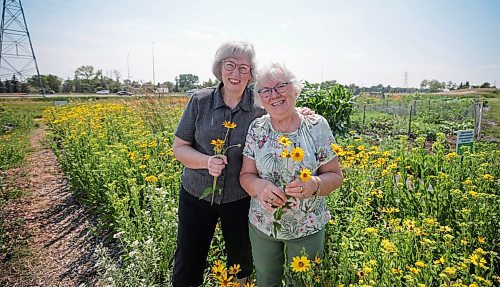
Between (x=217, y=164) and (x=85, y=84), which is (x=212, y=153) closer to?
(x=217, y=164)

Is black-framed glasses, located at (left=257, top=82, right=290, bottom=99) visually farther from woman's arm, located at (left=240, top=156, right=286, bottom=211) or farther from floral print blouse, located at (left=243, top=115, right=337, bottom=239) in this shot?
woman's arm, located at (left=240, top=156, right=286, bottom=211)

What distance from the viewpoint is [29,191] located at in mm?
5031

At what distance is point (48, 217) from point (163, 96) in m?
3.54

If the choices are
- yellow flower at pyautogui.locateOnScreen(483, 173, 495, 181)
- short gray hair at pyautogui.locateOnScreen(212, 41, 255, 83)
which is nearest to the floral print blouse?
short gray hair at pyautogui.locateOnScreen(212, 41, 255, 83)

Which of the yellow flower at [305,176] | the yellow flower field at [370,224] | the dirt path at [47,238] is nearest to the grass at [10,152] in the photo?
the dirt path at [47,238]

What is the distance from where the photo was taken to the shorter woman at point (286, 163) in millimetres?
1675

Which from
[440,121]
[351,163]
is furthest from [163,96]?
[440,121]

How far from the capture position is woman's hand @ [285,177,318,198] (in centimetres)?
146

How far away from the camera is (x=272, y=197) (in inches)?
59.8

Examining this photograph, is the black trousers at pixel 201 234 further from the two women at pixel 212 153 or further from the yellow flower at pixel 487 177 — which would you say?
the yellow flower at pixel 487 177

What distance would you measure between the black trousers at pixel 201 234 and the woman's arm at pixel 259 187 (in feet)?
1.09

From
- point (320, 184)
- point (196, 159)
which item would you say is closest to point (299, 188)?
point (320, 184)

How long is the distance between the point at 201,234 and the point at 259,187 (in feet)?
2.23

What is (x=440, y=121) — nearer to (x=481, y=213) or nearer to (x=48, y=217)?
(x=481, y=213)
